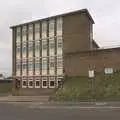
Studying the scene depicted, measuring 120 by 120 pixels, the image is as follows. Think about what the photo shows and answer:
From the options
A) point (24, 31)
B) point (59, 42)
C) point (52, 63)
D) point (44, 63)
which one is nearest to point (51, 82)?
point (52, 63)

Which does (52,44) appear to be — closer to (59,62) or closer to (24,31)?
(59,62)

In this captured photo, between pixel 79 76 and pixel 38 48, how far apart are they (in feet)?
48.5

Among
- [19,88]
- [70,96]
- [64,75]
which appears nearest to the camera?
[70,96]

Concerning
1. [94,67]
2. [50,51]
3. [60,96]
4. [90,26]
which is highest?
[90,26]

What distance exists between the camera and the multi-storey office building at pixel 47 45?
61500 mm

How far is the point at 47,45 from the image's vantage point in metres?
64.8

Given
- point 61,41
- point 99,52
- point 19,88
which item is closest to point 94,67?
point 99,52

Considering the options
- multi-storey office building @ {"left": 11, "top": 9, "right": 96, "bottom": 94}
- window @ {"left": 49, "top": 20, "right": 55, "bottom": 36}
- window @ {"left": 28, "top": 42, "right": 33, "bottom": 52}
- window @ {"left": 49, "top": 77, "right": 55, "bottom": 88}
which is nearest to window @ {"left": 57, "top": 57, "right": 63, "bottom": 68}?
multi-storey office building @ {"left": 11, "top": 9, "right": 96, "bottom": 94}

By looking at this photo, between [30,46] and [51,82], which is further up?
[30,46]

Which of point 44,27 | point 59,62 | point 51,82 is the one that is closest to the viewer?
point 59,62

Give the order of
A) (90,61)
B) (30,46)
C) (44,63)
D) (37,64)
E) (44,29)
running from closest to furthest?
(90,61) < (44,63) < (44,29) < (37,64) < (30,46)

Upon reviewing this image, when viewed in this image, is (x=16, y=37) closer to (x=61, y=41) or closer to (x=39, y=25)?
(x=39, y=25)

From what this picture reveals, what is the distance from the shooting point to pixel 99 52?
171ft

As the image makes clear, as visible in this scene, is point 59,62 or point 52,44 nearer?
point 59,62
